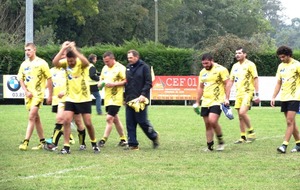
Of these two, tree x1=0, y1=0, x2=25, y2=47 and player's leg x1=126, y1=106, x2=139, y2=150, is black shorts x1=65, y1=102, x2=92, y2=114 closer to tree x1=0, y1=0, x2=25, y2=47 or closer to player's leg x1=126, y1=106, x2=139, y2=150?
player's leg x1=126, y1=106, x2=139, y2=150

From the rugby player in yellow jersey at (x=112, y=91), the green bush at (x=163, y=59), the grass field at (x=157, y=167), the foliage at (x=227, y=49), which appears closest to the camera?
the grass field at (x=157, y=167)

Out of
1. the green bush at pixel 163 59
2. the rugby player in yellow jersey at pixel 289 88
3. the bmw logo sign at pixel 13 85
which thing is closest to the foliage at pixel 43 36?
the green bush at pixel 163 59

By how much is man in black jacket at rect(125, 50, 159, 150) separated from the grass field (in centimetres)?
38

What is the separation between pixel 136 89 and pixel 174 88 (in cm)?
2087

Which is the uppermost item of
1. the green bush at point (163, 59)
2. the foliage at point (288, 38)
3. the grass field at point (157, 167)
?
the foliage at point (288, 38)

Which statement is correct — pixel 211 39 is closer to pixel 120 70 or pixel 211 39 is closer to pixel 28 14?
pixel 28 14

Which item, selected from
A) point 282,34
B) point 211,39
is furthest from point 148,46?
point 282,34

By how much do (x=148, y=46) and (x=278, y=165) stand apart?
27.7 meters

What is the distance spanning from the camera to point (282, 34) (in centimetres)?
15075

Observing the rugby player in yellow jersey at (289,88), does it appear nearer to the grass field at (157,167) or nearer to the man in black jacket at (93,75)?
the grass field at (157,167)

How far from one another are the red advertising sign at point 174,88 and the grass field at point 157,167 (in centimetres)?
1760

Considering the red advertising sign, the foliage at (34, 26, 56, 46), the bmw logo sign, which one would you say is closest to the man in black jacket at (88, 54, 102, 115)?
the red advertising sign

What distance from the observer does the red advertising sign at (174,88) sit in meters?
34.2

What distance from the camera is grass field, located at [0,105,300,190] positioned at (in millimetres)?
9367
